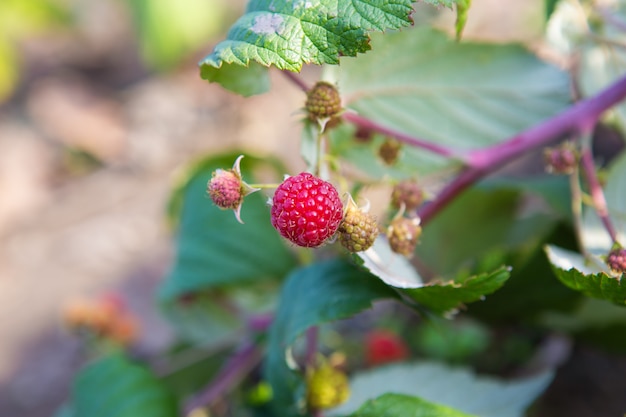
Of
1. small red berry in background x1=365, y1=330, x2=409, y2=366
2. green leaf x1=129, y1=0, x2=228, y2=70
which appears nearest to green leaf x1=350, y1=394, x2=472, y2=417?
small red berry in background x1=365, y1=330, x2=409, y2=366

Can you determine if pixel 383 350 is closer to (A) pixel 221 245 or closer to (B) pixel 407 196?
(A) pixel 221 245

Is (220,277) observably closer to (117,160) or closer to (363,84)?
(363,84)

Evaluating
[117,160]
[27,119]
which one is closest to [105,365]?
[117,160]

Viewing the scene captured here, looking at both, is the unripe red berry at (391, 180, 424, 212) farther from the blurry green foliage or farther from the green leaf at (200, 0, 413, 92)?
the blurry green foliage

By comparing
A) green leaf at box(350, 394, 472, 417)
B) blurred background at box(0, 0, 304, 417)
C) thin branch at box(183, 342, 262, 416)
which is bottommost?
blurred background at box(0, 0, 304, 417)

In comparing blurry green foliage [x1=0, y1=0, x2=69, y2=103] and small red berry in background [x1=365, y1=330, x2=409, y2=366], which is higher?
small red berry in background [x1=365, y1=330, x2=409, y2=366]

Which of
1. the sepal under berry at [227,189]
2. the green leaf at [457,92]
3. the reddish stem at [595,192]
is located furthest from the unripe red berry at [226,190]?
the reddish stem at [595,192]

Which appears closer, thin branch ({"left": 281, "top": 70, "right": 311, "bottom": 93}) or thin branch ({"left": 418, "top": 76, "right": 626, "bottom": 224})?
thin branch ({"left": 281, "top": 70, "right": 311, "bottom": 93})

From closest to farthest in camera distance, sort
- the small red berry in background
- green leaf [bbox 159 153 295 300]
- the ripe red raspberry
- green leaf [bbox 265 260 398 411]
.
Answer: the ripe red raspberry < green leaf [bbox 265 260 398 411] < green leaf [bbox 159 153 295 300] < the small red berry in background
